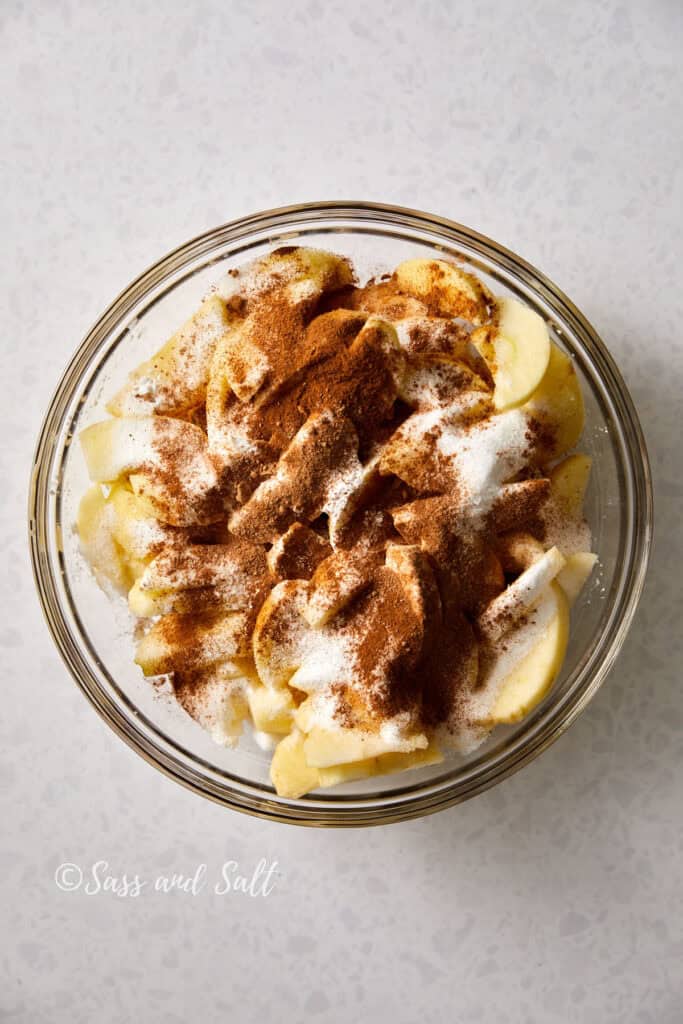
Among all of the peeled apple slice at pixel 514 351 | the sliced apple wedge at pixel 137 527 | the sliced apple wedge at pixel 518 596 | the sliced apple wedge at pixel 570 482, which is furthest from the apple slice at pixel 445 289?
the sliced apple wedge at pixel 137 527

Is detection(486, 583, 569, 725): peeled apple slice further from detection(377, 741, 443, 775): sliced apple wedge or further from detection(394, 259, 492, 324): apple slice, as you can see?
detection(394, 259, 492, 324): apple slice

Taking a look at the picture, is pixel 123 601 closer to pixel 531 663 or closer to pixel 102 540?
pixel 102 540

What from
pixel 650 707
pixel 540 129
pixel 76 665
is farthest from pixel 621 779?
pixel 540 129

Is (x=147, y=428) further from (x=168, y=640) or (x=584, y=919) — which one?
(x=584, y=919)

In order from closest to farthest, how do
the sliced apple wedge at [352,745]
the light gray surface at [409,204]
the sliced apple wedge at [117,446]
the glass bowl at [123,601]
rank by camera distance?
1. the sliced apple wedge at [352,745]
2. the sliced apple wedge at [117,446]
3. the glass bowl at [123,601]
4. the light gray surface at [409,204]

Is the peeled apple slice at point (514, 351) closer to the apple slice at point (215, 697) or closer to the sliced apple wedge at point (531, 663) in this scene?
the sliced apple wedge at point (531, 663)

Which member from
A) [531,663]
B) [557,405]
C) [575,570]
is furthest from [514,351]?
[531,663]

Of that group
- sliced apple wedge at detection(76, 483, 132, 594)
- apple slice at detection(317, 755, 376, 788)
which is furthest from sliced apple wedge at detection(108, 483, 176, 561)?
apple slice at detection(317, 755, 376, 788)
